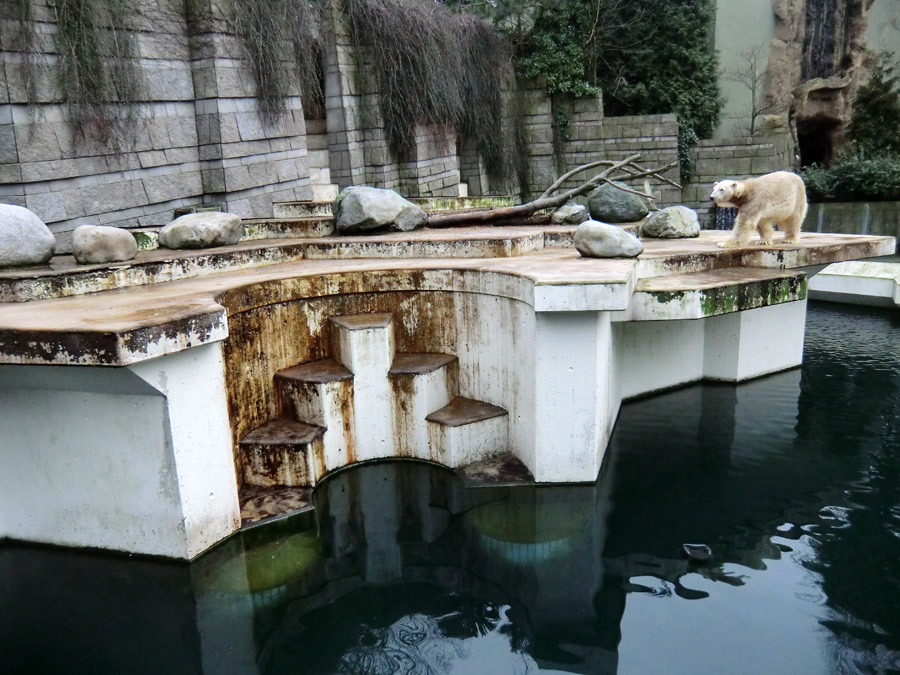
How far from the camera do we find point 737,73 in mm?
16875

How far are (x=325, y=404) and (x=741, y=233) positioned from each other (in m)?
4.17

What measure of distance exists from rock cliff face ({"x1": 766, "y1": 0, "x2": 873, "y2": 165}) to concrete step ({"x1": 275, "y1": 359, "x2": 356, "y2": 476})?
605 inches

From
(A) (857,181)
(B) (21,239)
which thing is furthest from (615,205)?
(A) (857,181)

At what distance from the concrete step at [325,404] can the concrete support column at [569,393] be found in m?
1.34

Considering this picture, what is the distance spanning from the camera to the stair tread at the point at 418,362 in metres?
5.16

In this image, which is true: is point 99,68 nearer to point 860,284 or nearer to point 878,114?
point 860,284

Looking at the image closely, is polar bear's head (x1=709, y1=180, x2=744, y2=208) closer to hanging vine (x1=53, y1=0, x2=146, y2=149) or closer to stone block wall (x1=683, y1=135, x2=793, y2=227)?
hanging vine (x1=53, y1=0, x2=146, y2=149)

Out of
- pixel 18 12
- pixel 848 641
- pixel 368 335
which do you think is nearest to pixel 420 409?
pixel 368 335

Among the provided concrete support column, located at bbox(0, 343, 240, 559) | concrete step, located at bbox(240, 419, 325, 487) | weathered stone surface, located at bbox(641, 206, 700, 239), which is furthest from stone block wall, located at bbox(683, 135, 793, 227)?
concrete support column, located at bbox(0, 343, 240, 559)

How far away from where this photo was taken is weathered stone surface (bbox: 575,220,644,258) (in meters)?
5.56

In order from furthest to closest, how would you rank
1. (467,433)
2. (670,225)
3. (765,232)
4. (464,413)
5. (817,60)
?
(817,60), (670,225), (765,232), (464,413), (467,433)

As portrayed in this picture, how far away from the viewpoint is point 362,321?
5.29 m

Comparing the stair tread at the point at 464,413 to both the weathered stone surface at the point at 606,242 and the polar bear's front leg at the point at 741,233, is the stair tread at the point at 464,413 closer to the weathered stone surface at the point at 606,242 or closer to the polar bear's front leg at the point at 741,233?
the weathered stone surface at the point at 606,242

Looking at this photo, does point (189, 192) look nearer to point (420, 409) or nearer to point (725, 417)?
point (420, 409)
